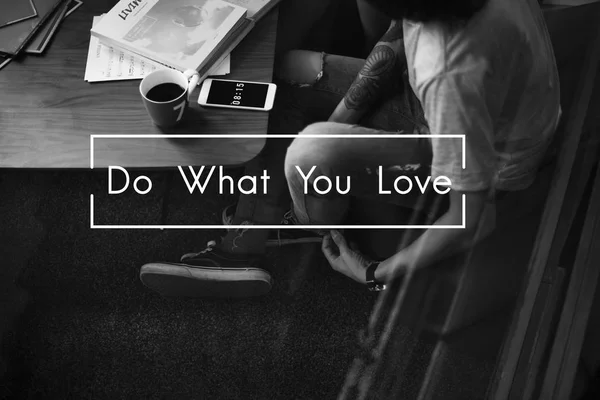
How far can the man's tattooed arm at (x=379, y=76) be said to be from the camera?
3.93ft

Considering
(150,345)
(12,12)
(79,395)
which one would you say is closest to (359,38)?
(12,12)

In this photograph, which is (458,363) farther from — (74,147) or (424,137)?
(74,147)

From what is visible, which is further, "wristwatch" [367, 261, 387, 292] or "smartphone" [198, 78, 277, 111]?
"wristwatch" [367, 261, 387, 292]

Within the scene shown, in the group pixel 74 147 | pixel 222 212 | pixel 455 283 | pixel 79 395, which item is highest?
pixel 74 147

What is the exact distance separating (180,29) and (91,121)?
0.87 ft

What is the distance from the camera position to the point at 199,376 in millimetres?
1374

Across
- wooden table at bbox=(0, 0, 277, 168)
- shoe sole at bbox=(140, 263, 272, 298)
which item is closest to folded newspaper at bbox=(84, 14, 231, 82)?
wooden table at bbox=(0, 0, 277, 168)

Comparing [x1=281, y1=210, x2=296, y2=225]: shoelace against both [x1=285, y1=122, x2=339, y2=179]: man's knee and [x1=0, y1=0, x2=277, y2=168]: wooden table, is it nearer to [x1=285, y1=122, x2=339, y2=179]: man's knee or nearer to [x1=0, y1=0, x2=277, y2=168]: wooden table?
[x1=285, y1=122, x2=339, y2=179]: man's knee

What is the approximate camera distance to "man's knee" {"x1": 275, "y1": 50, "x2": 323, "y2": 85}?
134 centimetres

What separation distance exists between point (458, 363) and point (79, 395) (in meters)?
0.96

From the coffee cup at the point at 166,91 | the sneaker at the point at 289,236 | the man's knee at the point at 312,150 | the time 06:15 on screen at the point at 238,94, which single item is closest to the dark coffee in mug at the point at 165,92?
the coffee cup at the point at 166,91

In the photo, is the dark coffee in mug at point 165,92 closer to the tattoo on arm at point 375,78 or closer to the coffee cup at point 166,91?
the coffee cup at point 166,91

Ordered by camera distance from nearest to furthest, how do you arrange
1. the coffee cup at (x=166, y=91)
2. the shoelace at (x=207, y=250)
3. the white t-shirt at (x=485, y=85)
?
the white t-shirt at (x=485, y=85), the coffee cup at (x=166, y=91), the shoelace at (x=207, y=250)

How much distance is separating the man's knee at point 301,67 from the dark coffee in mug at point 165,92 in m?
0.44
